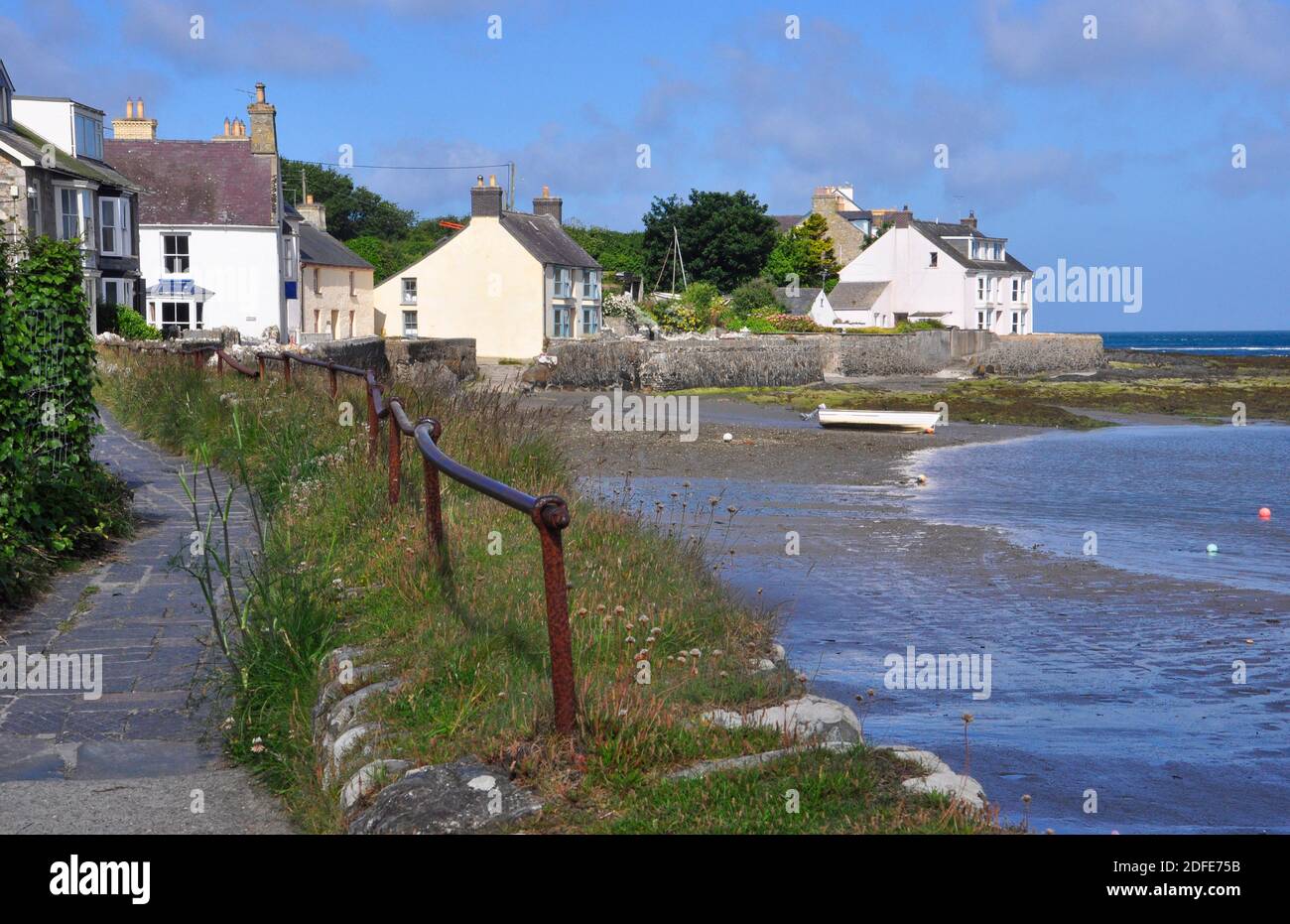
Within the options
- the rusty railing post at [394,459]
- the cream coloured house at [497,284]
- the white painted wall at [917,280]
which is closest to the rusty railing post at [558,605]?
the rusty railing post at [394,459]

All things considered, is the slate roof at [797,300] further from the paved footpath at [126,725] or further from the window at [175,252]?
the paved footpath at [126,725]

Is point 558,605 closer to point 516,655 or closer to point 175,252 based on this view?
point 516,655

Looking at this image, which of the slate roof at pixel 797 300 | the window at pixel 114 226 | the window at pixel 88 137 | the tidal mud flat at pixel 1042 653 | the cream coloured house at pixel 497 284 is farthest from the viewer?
the slate roof at pixel 797 300

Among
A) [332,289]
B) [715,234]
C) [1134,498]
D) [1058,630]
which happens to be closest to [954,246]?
[715,234]

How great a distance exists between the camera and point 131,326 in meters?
36.6

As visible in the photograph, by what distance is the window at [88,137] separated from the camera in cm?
4059

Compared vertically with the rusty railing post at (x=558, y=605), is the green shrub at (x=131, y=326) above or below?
above

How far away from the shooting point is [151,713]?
5910 mm

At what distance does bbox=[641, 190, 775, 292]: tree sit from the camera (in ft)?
249

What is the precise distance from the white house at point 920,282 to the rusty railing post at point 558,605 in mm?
69705

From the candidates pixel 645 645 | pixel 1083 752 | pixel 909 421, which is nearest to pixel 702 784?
pixel 645 645

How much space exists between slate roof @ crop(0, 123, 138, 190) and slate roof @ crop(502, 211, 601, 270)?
18.3 metres
